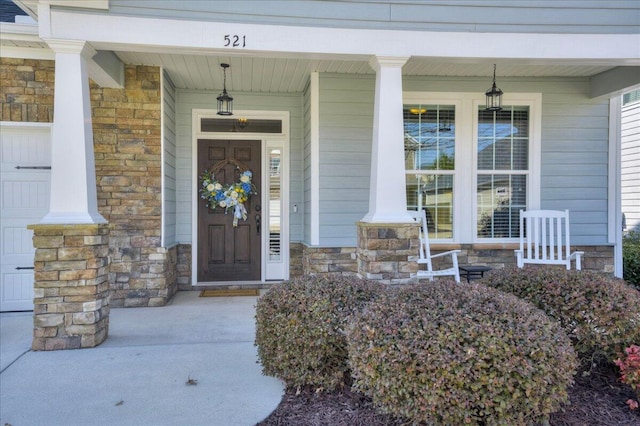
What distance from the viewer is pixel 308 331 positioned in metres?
2.27

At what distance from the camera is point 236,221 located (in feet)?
17.5

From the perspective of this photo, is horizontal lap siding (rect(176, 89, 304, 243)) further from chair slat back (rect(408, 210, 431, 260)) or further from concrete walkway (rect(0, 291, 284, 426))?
concrete walkway (rect(0, 291, 284, 426))

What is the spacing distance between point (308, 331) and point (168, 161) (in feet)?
10.9

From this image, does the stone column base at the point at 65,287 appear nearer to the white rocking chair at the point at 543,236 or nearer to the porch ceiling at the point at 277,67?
the porch ceiling at the point at 277,67

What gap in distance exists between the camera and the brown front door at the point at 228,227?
210 inches

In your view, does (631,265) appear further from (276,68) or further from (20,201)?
(20,201)

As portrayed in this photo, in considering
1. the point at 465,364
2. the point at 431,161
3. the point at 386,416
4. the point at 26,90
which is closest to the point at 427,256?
the point at 431,161

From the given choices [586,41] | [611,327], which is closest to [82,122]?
[611,327]

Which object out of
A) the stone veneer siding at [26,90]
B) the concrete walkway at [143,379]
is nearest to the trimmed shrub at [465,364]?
the concrete walkway at [143,379]

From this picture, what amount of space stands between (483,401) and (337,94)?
372cm

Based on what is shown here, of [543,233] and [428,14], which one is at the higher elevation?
[428,14]

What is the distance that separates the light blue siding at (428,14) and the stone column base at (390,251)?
1.78m

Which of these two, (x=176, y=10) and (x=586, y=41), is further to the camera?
(x=586, y=41)

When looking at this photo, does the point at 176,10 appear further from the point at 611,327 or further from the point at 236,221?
the point at 611,327
